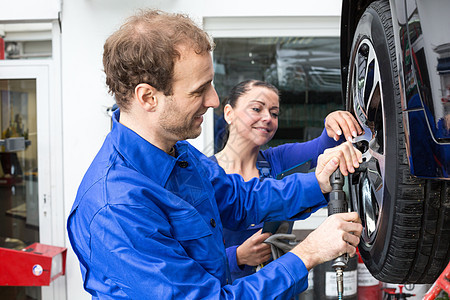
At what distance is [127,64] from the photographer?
1191 mm

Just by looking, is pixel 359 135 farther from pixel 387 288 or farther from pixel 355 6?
pixel 387 288

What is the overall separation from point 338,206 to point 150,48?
651 mm

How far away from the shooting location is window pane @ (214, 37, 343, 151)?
3.50 meters

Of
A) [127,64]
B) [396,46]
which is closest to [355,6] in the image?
[396,46]

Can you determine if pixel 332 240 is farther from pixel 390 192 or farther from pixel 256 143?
pixel 256 143

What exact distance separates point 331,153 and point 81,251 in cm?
75

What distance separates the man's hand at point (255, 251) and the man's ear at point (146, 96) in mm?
766

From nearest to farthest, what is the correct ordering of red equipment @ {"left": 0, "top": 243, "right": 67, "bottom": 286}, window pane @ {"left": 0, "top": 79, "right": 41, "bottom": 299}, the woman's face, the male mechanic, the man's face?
the male mechanic, the man's face, the woman's face, red equipment @ {"left": 0, "top": 243, "right": 67, "bottom": 286}, window pane @ {"left": 0, "top": 79, "right": 41, "bottom": 299}

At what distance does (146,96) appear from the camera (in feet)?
3.99

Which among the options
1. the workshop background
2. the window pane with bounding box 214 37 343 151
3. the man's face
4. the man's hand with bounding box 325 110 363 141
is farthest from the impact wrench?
the window pane with bounding box 214 37 343 151

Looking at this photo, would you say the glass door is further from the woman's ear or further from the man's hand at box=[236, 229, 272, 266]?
the man's hand at box=[236, 229, 272, 266]

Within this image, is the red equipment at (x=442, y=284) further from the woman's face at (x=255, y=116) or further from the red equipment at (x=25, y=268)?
the red equipment at (x=25, y=268)

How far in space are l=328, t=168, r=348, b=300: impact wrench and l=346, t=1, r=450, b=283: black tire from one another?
85 millimetres

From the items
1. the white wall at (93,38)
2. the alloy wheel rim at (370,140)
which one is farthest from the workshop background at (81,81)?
the alloy wheel rim at (370,140)
